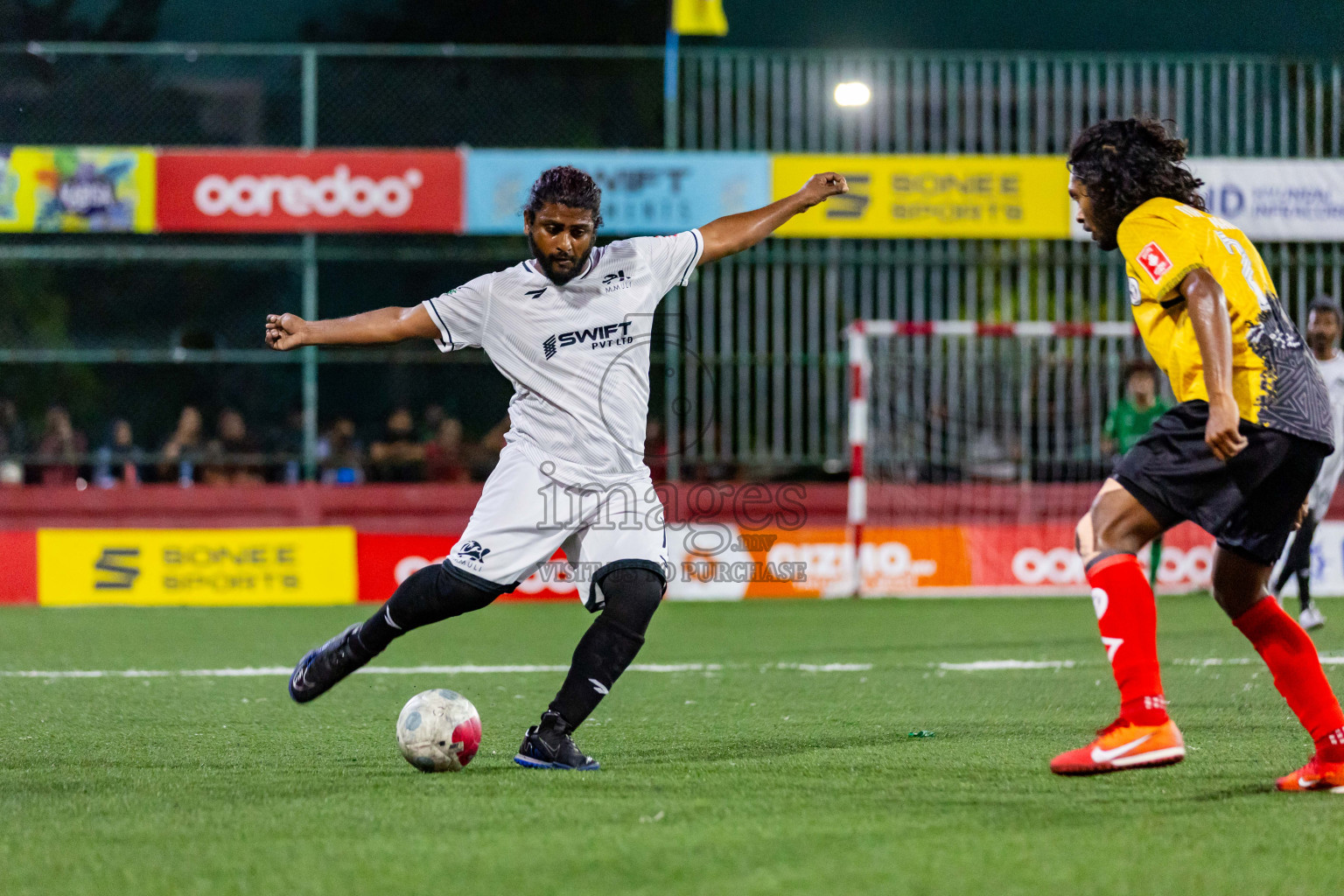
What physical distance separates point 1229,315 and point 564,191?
220 centimetres

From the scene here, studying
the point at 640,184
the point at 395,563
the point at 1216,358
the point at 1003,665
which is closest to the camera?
the point at 1216,358

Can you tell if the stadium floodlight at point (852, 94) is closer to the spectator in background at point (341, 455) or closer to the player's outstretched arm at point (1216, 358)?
the spectator in background at point (341, 455)

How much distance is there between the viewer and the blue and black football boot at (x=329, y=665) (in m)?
5.22

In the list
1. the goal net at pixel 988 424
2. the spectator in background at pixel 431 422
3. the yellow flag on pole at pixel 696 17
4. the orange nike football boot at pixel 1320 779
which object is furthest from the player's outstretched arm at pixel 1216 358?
the spectator in background at pixel 431 422

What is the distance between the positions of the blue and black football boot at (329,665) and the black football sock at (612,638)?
2.37 feet

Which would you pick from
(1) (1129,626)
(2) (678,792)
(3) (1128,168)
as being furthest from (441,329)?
(1) (1129,626)

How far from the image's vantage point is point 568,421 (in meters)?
5.23

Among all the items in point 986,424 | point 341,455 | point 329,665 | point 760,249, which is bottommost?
point 329,665

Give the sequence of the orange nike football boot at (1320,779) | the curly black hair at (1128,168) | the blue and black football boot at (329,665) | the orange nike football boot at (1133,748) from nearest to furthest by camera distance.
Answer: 1. the orange nike football boot at (1133,748)
2. the orange nike football boot at (1320,779)
3. the curly black hair at (1128,168)
4. the blue and black football boot at (329,665)

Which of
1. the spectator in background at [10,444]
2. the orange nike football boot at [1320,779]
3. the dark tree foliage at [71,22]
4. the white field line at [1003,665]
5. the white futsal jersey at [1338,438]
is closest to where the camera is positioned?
the orange nike football boot at [1320,779]

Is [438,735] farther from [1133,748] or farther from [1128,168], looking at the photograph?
[1128,168]

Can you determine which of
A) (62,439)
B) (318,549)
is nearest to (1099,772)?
(318,549)

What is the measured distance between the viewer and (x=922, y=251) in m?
15.9

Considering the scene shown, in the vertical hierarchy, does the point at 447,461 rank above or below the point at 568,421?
below
